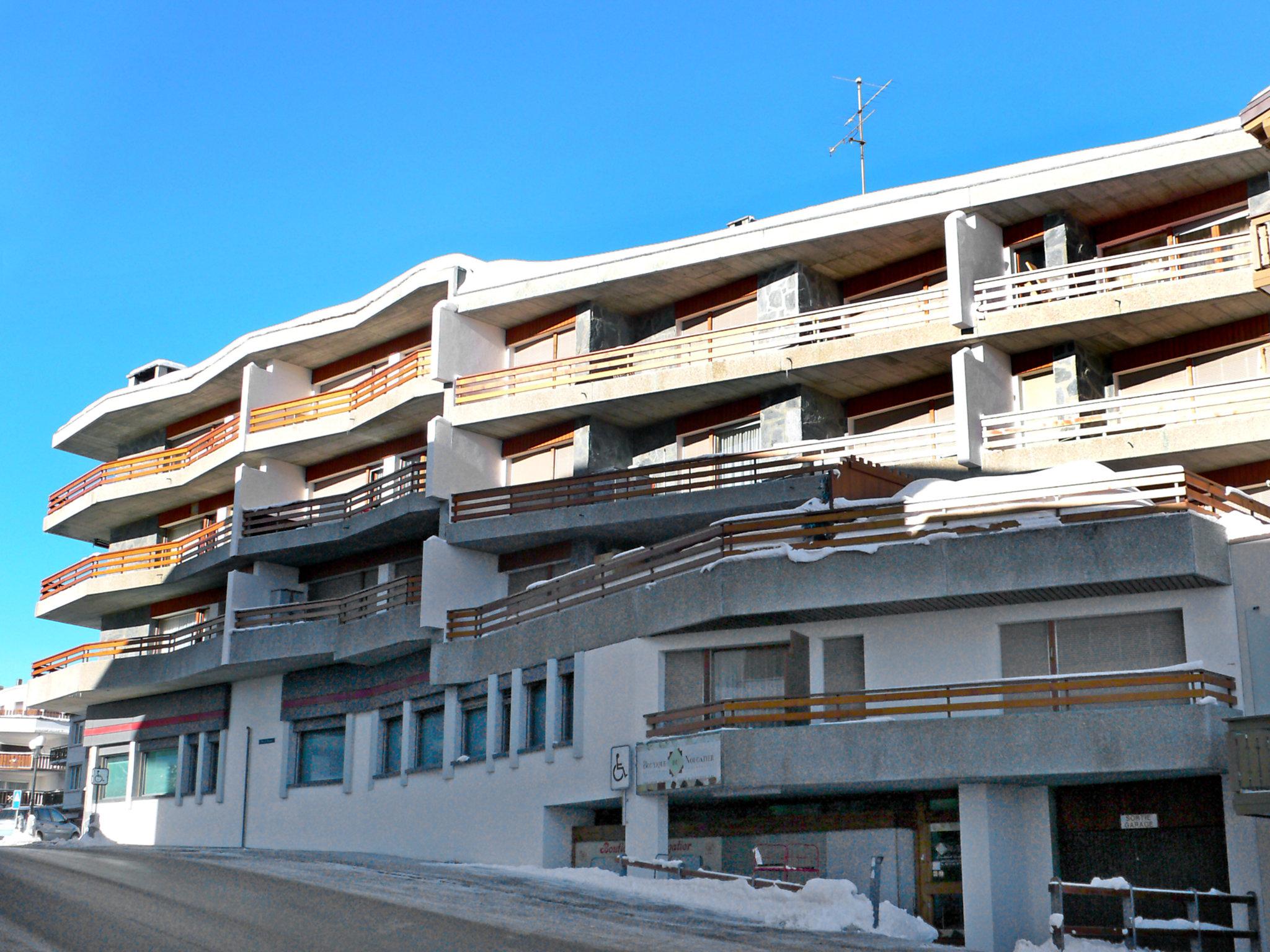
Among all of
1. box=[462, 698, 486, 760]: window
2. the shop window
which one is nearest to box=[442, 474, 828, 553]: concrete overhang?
box=[462, 698, 486, 760]: window

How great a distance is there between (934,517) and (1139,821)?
635 cm

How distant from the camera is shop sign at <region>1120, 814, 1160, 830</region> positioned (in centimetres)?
2531

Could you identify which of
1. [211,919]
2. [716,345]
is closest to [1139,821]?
[211,919]

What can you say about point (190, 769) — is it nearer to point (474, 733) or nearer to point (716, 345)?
point (474, 733)

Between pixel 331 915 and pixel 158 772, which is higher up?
pixel 158 772

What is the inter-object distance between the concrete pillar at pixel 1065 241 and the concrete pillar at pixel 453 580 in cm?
1596

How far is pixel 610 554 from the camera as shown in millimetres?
37750

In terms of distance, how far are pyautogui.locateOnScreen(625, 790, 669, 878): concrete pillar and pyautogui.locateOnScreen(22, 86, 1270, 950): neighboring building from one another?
82 millimetres

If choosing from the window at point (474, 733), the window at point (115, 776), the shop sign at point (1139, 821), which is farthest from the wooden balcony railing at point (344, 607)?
the shop sign at point (1139, 821)

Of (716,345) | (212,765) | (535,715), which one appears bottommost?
(212,765)

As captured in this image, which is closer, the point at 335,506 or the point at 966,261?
the point at 966,261

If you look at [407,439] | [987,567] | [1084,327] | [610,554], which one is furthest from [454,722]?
[1084,327]

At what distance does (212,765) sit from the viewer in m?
44.8

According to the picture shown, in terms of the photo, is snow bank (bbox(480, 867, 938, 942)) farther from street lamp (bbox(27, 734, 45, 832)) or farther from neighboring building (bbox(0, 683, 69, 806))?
neighboring building (bbox(0, 683, 69, 806))
